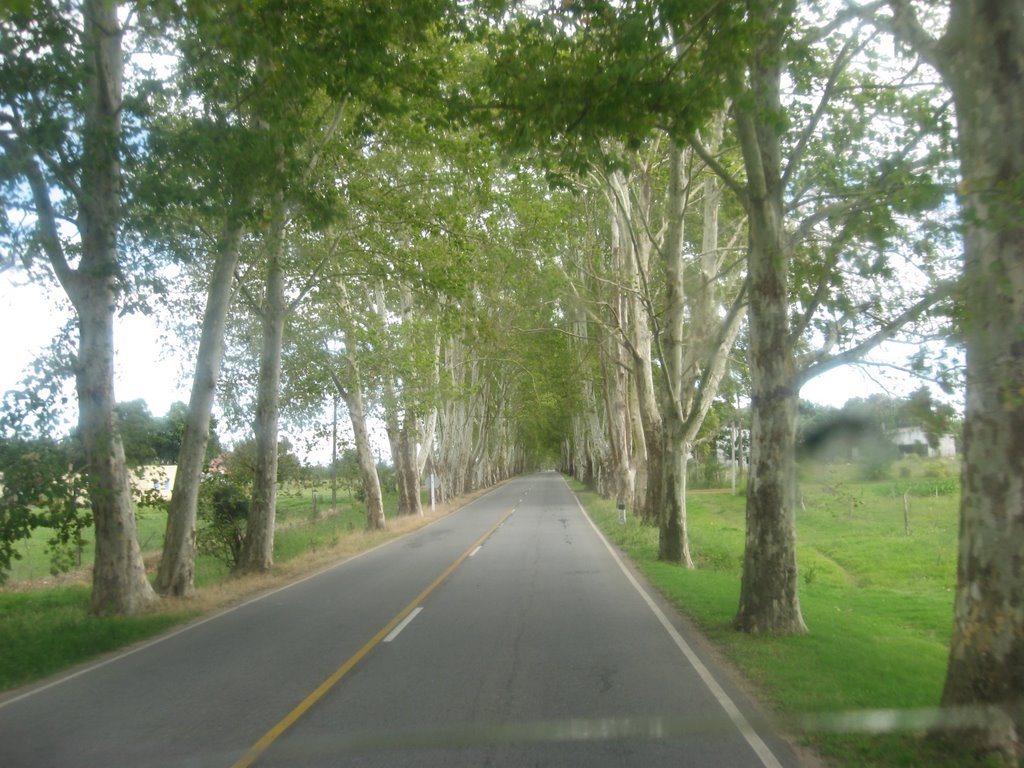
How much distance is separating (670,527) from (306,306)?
482 inches

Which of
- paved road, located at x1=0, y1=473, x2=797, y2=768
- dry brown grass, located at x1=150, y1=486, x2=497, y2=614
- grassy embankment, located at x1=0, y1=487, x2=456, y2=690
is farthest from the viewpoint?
dry brown grass, located at x1=150, y1=486, x2=497, y2=614

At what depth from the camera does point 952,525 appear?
2580 cm

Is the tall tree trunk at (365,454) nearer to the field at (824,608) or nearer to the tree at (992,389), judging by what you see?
the field at (824,608)

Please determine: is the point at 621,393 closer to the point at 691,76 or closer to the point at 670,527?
the point at 670,527

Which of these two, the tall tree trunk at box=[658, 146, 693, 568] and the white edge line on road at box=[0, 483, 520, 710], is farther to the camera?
the tall tree trunk at box=[658, 146, 693, 568]

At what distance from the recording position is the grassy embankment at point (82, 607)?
10.1m

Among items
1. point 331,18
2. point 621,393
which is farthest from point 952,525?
point 331,18

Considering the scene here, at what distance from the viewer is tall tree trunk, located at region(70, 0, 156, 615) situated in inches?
485

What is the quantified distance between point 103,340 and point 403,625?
6.07 meters

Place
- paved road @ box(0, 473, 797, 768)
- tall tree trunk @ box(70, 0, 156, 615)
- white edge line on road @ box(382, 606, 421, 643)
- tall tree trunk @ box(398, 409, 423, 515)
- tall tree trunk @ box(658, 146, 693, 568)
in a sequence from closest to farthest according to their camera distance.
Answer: paved road @ box(0, 473, 797, 768), white edge line on road @ box(382, 606, 421, 643), tall tree trunk @ box(70, 0, 156, 615), tall tree trunk @ box(658, 146, 693, 568), tall tree trunk @ box(398, 409, 423, 515)

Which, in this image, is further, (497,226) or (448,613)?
(497,226)

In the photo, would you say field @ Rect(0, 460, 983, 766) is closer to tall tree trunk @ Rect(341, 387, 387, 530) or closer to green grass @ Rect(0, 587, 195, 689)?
green grass @ Rect(0, 587, 195, 689)

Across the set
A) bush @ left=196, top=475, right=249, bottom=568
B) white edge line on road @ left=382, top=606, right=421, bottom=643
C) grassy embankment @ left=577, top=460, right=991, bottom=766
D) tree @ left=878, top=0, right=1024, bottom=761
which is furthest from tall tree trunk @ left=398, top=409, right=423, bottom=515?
tree @ left=878, top=0, right=1024, bottom=761

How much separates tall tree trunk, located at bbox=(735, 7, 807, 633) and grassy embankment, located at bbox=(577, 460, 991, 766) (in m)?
0.55
